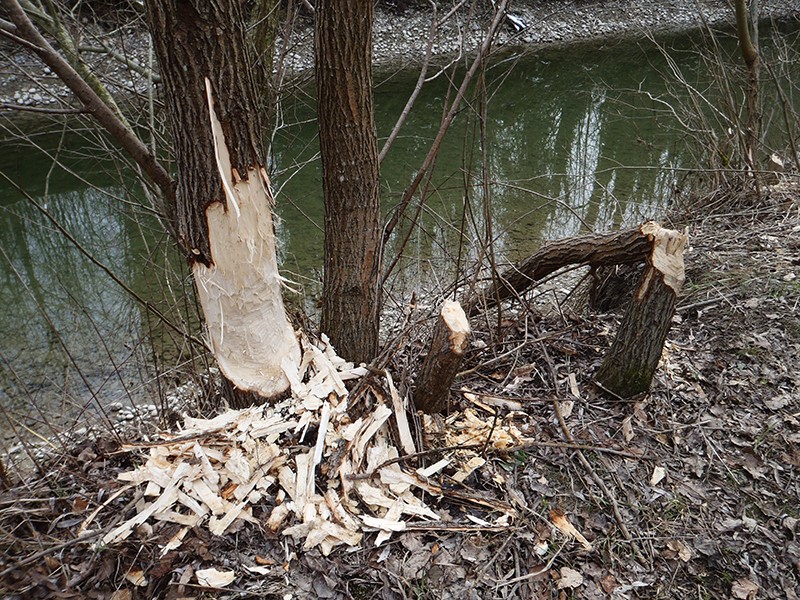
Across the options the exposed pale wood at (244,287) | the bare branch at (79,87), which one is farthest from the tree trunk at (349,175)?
the bare branch at (79,87)

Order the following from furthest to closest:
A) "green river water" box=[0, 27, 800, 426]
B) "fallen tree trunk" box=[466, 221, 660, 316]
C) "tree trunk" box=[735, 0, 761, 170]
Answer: "tree trunk" box=[735, 0, 761, 170], "green river water" box=[0, 27, 800, 426], "fallen tree trunk" box=[466, 221, 660, 316]

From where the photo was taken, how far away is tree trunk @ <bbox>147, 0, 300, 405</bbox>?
69.8 inches

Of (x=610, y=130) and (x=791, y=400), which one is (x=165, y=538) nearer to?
(x=791, y=400)

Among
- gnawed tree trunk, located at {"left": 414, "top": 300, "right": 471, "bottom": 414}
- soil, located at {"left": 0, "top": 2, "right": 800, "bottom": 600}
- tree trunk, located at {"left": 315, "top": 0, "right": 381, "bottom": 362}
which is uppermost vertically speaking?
tree trunk, located at {"left": 315, "top": 0, "right": 381, "bottom": 362}

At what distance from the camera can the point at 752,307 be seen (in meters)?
3.12

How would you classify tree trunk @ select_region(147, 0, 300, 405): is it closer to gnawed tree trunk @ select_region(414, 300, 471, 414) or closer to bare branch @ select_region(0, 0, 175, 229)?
bare branch @ select_region(0, 0, 175, 229)

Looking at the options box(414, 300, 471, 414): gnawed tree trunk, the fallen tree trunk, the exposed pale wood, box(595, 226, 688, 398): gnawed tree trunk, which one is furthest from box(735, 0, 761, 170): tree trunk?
the exposed pale wood

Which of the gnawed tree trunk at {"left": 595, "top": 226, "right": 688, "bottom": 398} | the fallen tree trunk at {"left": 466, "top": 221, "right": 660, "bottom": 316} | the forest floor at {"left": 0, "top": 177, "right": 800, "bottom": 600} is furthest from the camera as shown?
the fallen tree trunk at {"left": 466, "top": 221, "right": 660, "bottom": 316}

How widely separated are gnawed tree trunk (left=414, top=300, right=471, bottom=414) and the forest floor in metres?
0.11

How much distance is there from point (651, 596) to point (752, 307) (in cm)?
183

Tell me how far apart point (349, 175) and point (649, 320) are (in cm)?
142

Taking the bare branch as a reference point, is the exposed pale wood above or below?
below

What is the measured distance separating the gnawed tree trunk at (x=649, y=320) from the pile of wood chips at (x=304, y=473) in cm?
59

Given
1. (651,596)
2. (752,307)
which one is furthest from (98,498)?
(752,307)
